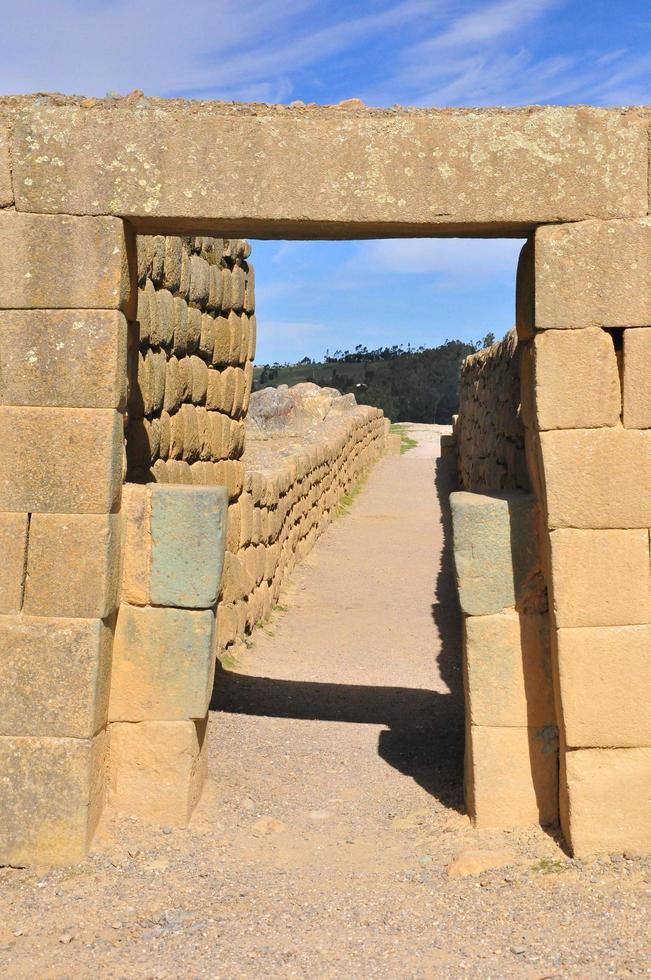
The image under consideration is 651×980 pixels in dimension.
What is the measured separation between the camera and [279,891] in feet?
14.8

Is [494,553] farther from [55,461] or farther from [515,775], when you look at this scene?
[55,461]

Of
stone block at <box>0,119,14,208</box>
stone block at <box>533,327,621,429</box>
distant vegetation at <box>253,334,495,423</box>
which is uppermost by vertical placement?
distant vegetation at <box>253,334,495,423</box>

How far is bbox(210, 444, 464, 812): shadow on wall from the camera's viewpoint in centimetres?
585

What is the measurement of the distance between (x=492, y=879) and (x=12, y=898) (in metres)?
2.29

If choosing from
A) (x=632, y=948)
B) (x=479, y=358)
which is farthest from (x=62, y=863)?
(x=479, y=358)

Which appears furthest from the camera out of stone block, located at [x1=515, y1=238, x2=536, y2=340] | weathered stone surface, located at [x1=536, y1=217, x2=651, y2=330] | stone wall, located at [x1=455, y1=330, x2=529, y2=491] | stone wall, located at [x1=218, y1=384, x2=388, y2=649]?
stone wall, located at [x1=218, y1=384, x2=388, y2=649]

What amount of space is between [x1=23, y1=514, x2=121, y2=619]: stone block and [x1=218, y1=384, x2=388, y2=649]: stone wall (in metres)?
2.79

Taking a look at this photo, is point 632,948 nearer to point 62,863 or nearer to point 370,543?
point 62,863

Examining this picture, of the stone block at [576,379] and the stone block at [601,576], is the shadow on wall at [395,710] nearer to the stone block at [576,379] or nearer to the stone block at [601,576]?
the stone block at [601,576]

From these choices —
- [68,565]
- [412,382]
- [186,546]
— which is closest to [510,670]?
[186,546]

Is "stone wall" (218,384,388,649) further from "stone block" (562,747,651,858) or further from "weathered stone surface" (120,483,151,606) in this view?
"stone block" (562,747,651,858)

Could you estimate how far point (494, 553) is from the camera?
193 inches

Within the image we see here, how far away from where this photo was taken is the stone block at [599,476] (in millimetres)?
4520

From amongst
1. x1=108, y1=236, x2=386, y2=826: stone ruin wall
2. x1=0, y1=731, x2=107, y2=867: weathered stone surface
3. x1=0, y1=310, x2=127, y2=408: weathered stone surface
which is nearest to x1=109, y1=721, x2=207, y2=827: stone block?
x1=108, y1=236, x2=386, y2=826: stone ruin wall
